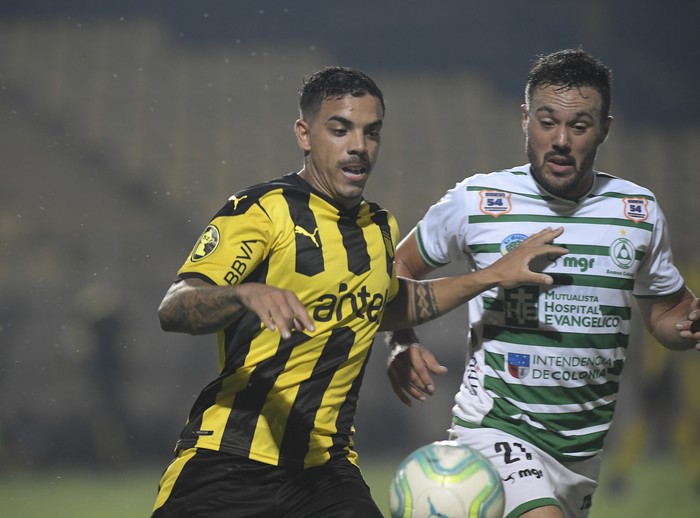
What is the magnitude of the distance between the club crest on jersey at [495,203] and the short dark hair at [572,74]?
0.36 metres

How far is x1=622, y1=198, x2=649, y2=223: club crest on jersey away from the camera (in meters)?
3.39

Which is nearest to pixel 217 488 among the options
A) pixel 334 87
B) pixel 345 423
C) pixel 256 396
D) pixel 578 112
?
pixel 256 396

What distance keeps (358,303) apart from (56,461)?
5.79 m

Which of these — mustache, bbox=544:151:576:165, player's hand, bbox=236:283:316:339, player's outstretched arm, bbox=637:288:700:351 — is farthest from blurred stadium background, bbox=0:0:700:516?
player's hand, bbox=236:283:316:339

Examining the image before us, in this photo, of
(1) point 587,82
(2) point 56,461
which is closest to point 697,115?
(2) point 56,461

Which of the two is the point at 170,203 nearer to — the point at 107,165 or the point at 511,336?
the point at 107,165

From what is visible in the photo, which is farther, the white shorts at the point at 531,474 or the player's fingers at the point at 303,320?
the white shorts at the point at 531,474

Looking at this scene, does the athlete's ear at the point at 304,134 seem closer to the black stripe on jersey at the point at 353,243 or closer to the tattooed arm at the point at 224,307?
the black stripe on jersey at the point at 353,243

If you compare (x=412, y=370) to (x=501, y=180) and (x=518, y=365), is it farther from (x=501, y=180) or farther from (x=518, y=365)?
(x=501, y=180)

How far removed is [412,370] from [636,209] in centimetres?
99

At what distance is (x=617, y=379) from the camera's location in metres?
3.42

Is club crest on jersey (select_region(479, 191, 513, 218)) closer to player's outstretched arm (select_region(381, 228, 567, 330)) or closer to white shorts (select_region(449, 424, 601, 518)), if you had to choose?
player's outstretched arm (select_region(381, 228, 567, 330))

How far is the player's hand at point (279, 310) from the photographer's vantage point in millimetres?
2295

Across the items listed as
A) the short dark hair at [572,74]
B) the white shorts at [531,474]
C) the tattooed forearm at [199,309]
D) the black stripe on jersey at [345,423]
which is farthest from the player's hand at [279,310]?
the short dark hair at [572,74]
